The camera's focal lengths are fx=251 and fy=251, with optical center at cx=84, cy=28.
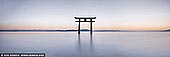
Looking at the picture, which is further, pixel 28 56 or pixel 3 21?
pixel 3 21

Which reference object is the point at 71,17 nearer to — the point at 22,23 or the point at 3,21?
the point at 22,23

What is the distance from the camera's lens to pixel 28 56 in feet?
10.5

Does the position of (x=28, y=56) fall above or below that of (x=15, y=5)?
below

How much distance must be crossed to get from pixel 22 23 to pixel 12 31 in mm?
955

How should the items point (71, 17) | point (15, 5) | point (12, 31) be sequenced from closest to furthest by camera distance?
point (15, 5), point (71, 17), point (12, 31)

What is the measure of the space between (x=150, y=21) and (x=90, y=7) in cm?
232

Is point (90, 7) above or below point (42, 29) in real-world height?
above

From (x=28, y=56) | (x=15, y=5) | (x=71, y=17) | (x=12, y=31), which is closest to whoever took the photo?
(x=28, y=56)

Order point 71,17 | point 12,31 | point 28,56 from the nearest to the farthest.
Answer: point 28,56 → point 71,17 → point 12,31

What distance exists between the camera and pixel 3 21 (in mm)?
8805

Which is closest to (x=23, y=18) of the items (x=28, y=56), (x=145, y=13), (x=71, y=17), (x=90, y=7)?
(x=71, y=17)

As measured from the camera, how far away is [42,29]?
9.73 metres

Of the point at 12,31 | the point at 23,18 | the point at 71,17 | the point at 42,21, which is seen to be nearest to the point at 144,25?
the point at 71,17

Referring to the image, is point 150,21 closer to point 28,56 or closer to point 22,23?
point 22,23
